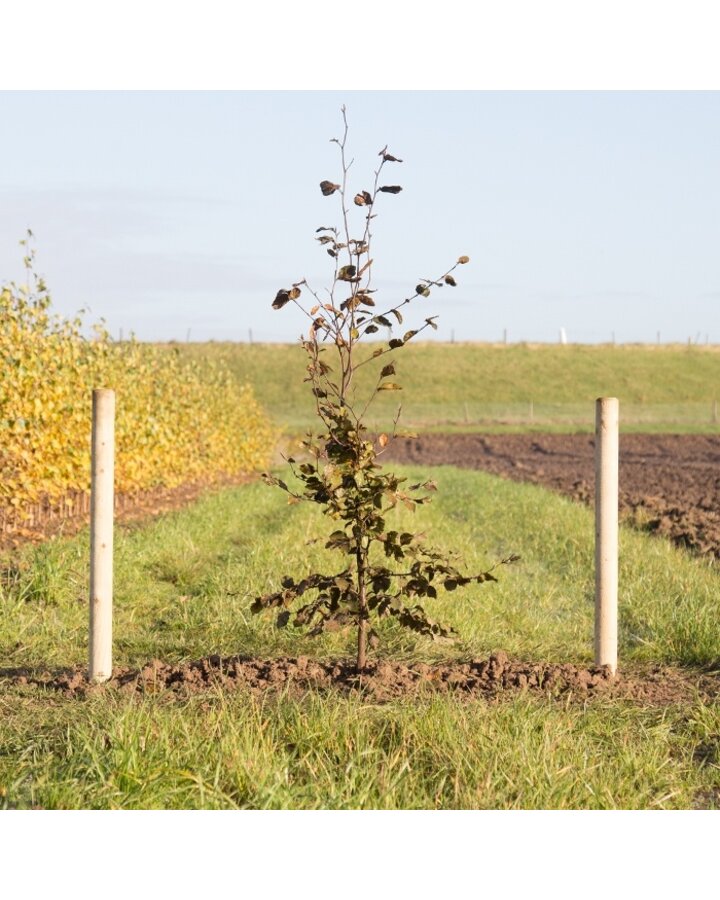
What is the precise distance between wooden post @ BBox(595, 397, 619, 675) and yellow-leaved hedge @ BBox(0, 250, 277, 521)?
22.1 feet

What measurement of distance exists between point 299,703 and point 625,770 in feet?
5.27

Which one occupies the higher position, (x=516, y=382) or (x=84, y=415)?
(x=516, y=382)

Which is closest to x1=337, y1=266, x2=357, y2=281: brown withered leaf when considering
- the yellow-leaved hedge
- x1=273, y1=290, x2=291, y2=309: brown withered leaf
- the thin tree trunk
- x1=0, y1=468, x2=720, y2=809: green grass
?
x1=273, y1=290, x2=291, y2=309: brown withered leaf

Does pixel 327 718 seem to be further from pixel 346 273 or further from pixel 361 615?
pixel 346 273

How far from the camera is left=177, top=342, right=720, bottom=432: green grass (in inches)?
2117

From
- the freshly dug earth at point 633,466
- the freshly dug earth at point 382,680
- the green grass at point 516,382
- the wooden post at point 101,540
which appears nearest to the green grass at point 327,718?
the freshly dug earth at point 382,680

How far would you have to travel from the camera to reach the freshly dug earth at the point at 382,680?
18.6ft

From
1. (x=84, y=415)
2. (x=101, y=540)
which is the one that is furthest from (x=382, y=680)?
(x=84, y=415)

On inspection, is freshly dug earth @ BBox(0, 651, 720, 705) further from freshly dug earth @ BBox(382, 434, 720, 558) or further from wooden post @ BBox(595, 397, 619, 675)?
freshly dug earth @ BBox(382, 434, 720, 558)

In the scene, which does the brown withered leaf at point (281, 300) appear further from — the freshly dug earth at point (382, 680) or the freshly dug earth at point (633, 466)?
the freshly dug earth at point (633, 466)

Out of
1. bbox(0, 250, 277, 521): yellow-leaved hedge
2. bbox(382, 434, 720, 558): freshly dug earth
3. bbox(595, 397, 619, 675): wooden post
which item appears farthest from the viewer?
bbox(382, 434, 720, 558): freshly dug earth

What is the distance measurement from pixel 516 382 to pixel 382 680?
59.8 meters

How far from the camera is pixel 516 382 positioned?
64.6 meters

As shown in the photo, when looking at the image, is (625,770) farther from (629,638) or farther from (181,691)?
(629,638)
